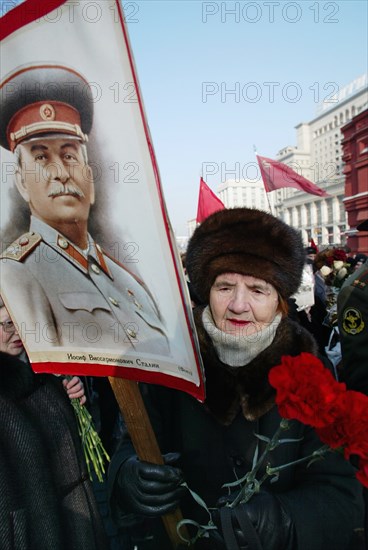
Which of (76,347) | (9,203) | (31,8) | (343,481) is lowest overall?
(343,481)

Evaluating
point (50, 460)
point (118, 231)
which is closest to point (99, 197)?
point (118, 231)

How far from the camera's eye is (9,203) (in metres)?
1.22

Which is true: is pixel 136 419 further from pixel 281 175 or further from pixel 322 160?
pixel 322 160

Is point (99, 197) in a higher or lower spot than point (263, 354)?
higher

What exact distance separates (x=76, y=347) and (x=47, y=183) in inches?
19.9

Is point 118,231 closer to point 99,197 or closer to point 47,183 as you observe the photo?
point 99,197

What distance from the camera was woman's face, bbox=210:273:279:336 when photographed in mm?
1428

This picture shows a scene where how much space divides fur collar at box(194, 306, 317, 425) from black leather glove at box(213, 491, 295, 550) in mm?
270

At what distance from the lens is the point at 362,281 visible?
211cm

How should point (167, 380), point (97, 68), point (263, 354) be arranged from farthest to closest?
point (263, 354)
point (167, 380)
point (97, 68)

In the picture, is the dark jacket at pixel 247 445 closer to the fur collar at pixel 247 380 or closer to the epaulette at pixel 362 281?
the fur collar at pixel 247 380

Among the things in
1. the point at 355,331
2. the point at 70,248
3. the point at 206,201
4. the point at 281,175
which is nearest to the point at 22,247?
the point at 70,248

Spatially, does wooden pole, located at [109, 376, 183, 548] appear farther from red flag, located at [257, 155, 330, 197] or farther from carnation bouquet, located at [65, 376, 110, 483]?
red flag, located at [257, 155, 330, 197]

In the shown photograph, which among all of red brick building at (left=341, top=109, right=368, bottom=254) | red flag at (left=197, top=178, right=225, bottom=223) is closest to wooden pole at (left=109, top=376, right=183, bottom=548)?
red flag at (left=197, top=178, right=225, bottom=223)
